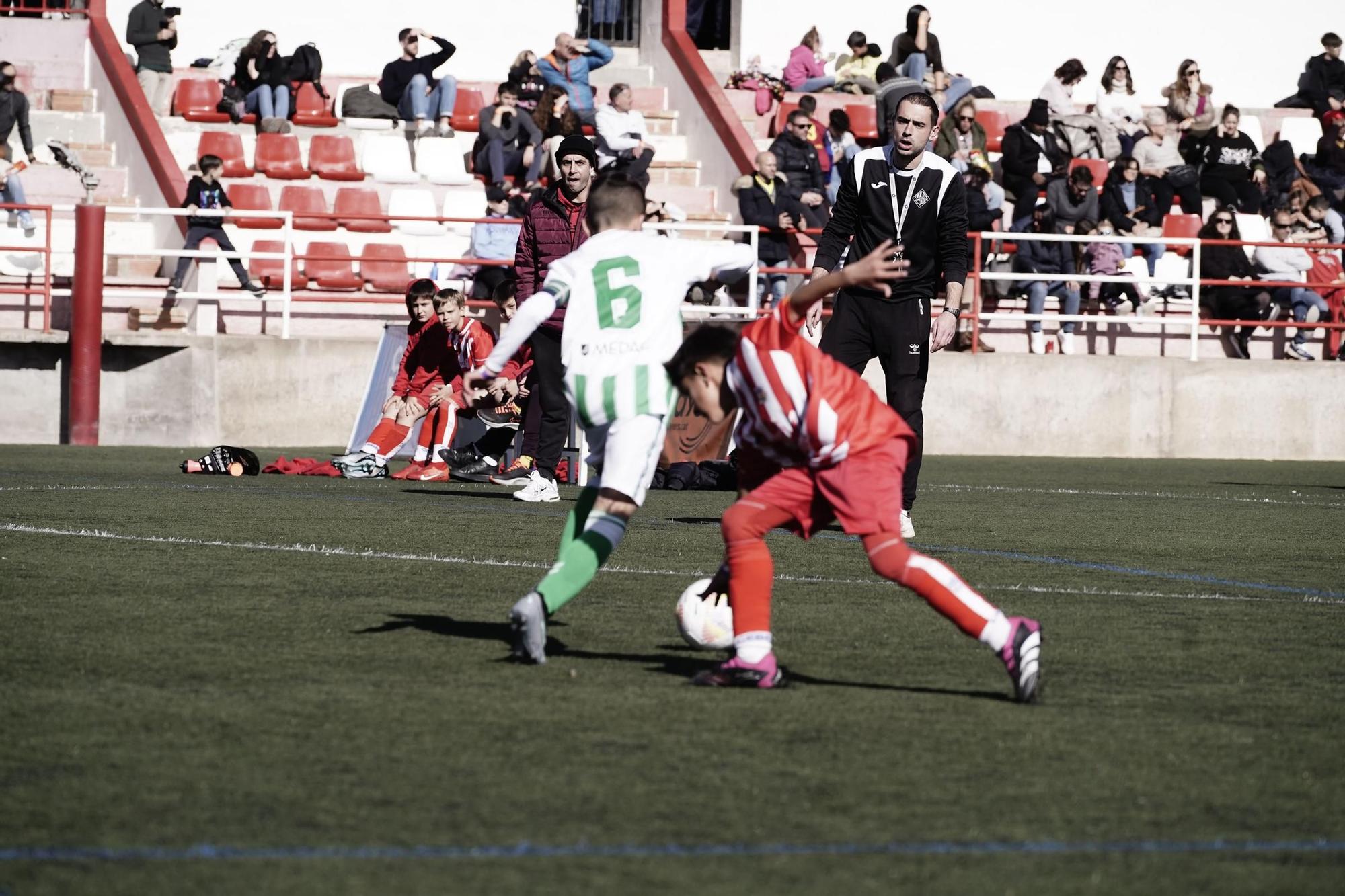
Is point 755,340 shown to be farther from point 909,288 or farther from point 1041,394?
point 1041,394

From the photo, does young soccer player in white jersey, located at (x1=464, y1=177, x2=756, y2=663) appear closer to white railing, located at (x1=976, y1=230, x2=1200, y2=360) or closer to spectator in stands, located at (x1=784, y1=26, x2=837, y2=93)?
white railing, located at (x1=976, y1=230, x2=1200, y2=360)

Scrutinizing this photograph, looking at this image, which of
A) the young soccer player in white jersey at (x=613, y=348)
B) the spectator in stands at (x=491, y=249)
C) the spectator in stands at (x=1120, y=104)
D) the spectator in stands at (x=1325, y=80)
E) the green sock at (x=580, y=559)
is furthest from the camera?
the spectator in stands at (x=1325, y=80)

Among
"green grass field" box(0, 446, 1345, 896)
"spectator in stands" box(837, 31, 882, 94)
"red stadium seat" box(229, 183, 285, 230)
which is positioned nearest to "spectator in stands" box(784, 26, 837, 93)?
"spectator in stands" box(837, 31, 882, 94)

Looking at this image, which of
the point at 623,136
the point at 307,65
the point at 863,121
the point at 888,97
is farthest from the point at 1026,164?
the point at 307,65

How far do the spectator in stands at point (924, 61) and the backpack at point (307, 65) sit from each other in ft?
22.0

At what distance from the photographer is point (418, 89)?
22.3 m

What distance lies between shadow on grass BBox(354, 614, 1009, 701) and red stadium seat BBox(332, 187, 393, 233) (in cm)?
1429

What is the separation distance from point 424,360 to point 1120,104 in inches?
473

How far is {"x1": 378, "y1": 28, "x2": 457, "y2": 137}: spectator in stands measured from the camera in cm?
2233

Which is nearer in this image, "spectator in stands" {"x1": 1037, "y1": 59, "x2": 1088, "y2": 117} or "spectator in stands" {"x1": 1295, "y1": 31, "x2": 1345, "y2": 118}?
"spectator in stands" {"x1": 1037, "y1": 59, "x2": 1088, "y2": 117}

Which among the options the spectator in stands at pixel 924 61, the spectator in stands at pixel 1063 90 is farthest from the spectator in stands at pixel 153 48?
the spectator in stands at pixel 1063 90

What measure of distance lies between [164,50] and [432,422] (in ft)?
31.0

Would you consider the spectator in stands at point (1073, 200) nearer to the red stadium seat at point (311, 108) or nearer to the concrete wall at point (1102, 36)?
the concrete wall at point (1102, 36)

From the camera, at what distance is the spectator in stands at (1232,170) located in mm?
23094
